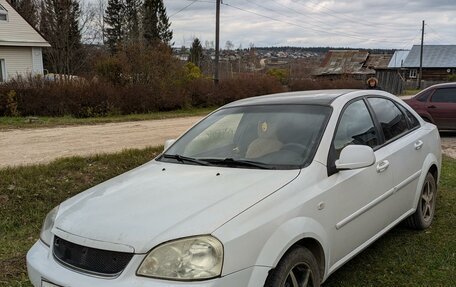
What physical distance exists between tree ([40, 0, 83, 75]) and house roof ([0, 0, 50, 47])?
576 cm

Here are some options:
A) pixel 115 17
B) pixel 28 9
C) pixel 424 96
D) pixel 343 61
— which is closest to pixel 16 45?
pixel 28 9

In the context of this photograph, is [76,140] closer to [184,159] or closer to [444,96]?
[184,159]

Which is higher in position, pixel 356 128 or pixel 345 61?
pixel 345 61

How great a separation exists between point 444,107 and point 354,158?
12247 mm

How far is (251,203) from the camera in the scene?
9.64 ft

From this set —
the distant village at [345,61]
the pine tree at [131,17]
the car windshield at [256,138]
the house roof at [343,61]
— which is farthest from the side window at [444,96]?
the house roof at [343,61]

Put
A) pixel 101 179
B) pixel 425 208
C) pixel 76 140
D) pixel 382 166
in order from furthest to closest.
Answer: pixel 76 140 < pixel 101 179 < pixel 425 208 < pixel 382 166

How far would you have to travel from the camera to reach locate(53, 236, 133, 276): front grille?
2645 millimetres

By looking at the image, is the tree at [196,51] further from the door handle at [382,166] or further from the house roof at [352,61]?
the door handle at [382,166]

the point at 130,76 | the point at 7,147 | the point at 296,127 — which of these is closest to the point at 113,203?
the point at 296,127

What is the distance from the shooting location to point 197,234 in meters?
2.63

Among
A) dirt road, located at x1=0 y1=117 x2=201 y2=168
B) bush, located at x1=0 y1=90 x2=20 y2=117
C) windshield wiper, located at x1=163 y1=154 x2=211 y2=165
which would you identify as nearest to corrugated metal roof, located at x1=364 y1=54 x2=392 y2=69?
dirt road, located at x1=0 y1=117 x2=201 y2=168

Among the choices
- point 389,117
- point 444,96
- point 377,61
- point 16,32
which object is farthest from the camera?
point 377,61

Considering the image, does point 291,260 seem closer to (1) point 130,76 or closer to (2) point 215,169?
(2) point 215,169
